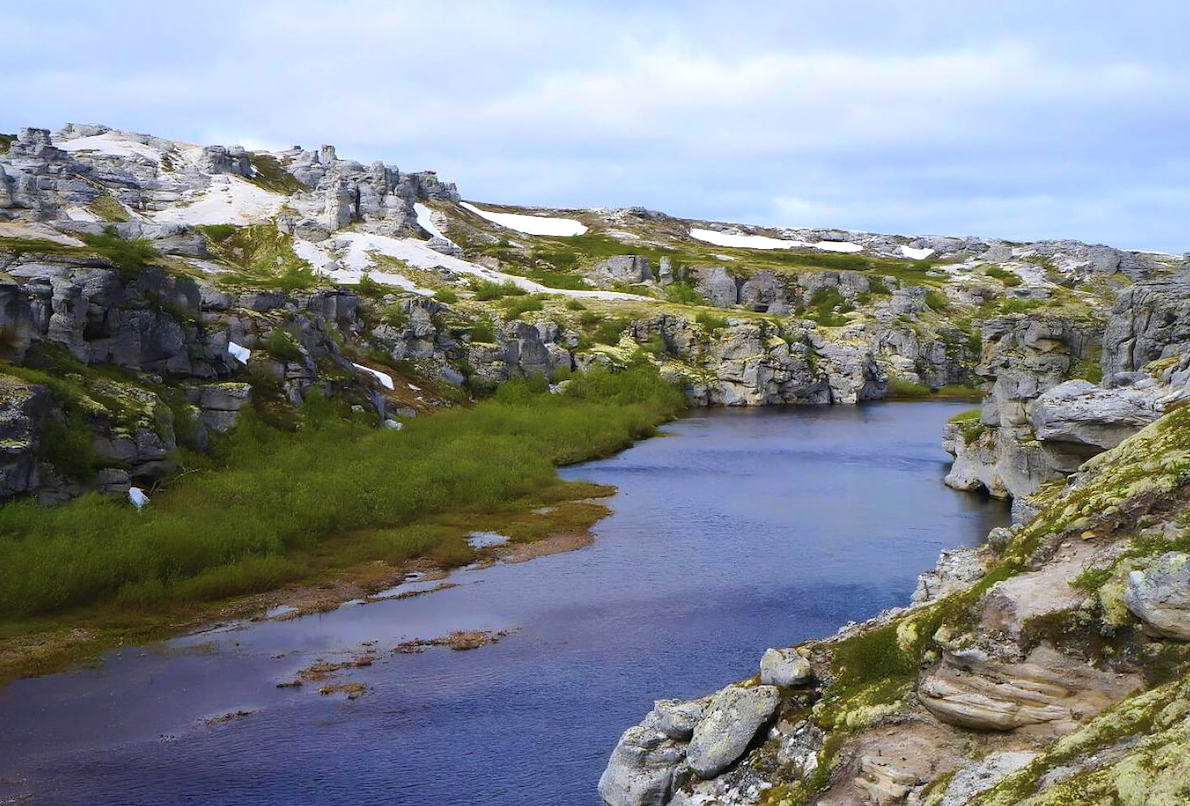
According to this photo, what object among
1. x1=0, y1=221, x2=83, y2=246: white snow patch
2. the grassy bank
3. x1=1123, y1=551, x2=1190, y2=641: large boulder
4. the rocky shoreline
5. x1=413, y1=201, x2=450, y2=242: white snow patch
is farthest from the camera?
x1=413, y1=201, x2=450, y2=242: white snow patch

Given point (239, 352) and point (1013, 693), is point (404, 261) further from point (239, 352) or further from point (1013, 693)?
point (1013, 693)

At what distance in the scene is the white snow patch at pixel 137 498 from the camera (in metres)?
39.5

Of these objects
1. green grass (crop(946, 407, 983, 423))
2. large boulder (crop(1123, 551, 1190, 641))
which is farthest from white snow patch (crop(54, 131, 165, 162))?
large boulder (crop(1123, 551, 1190, 641))

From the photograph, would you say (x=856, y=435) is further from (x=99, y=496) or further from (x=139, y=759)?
(x=139, y=759)

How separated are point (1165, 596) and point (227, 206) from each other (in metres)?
148

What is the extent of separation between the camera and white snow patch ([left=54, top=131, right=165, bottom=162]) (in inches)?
6324

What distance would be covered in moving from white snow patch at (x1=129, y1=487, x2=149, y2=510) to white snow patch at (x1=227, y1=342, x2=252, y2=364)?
61.3ft

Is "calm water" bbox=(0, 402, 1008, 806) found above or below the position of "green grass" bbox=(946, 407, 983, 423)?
below

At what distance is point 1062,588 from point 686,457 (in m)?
56.5

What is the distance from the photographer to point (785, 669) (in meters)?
16.8

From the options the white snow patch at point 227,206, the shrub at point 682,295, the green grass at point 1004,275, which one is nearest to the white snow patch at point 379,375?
the white snow patch at point 227,206

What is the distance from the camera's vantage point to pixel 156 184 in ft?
481

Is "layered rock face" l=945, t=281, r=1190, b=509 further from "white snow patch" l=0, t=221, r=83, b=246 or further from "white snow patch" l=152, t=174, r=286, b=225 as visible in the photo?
"white snow patch" l=152, t=174, r=286, b=225

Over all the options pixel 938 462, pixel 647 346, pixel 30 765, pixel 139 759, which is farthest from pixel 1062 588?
pixel 647 346
